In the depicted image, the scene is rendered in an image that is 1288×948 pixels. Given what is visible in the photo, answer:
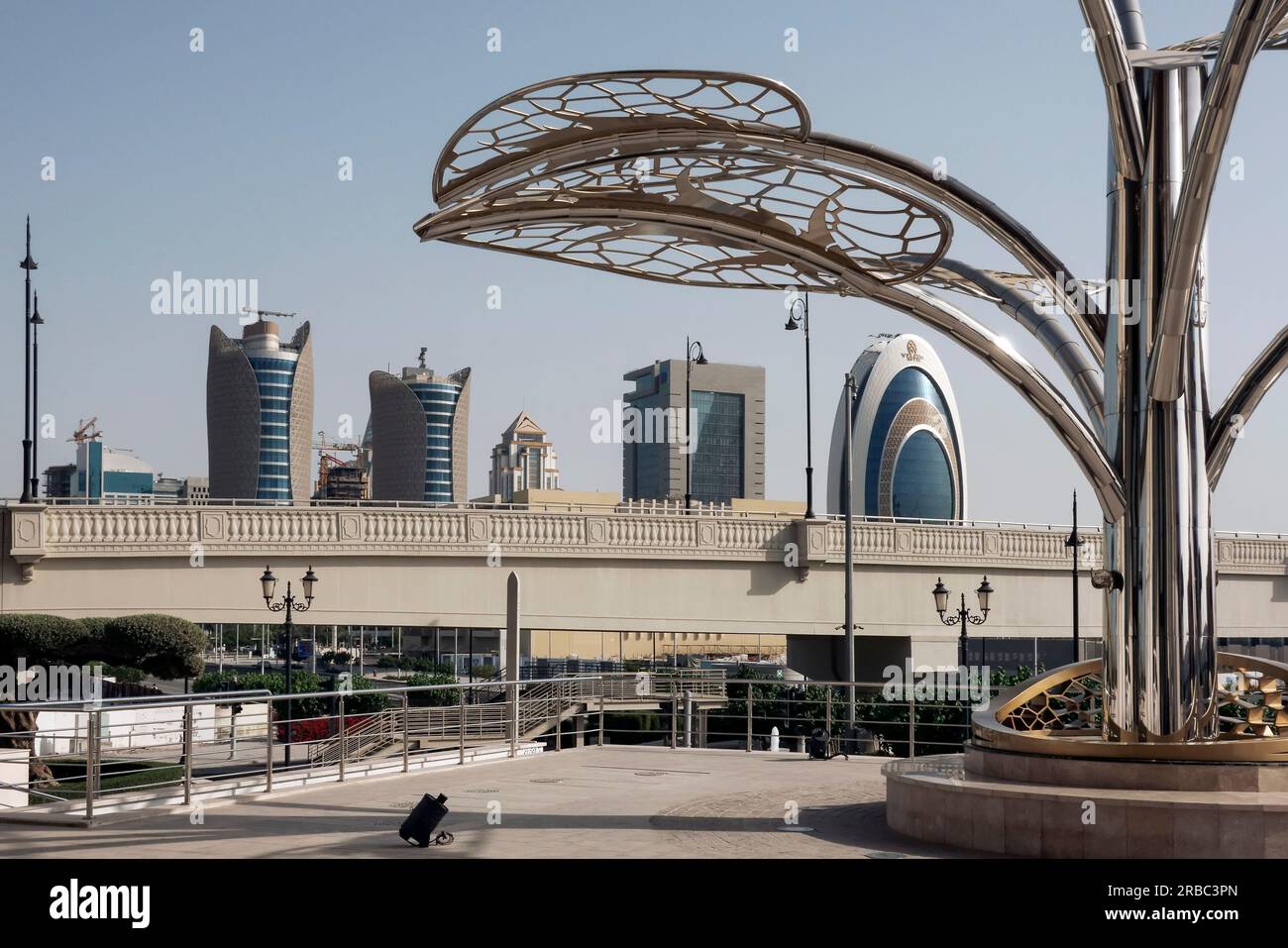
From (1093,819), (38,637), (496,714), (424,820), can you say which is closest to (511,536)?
(496,714)

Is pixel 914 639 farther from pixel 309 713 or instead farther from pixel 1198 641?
pixel 1198 641

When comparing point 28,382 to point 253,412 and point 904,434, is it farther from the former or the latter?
point 253,412

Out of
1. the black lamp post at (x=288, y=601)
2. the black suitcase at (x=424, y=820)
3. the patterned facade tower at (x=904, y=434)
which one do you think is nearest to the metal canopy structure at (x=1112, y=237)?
the black suitcase at (x=424, y=820)

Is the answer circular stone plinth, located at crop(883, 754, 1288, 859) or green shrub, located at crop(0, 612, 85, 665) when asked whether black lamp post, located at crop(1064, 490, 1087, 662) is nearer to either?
circular stone plinth, located at crop(883, 754, 1288, 859)

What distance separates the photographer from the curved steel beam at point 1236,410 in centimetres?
1316

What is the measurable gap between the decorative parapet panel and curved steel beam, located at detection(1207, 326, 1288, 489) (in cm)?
2940

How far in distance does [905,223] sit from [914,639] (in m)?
34.1

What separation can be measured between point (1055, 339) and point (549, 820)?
725cm

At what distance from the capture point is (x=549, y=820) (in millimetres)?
13266

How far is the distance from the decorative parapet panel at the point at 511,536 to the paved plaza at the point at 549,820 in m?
22.4

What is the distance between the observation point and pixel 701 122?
1359 cm

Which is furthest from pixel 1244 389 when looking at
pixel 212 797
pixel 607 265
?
pixel 212 797

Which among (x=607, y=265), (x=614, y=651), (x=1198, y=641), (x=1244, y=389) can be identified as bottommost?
(x=614, y=651)
